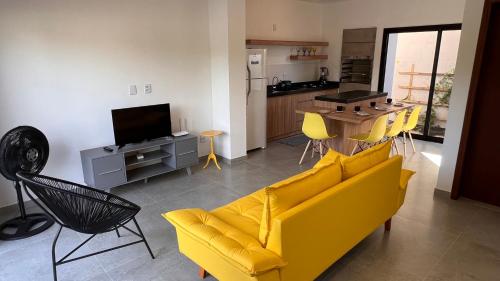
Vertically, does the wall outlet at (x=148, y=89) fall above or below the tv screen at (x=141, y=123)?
above

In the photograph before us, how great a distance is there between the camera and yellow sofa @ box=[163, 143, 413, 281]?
5.90ft

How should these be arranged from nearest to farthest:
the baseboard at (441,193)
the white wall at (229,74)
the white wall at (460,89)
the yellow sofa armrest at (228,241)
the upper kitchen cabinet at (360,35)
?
the yellow sofa armrest at (228,241) < the white wall at (460,89) < the baseboard at (441,193) < the white wall at (229,74) < the upper kitchen cabinet at (360,35)

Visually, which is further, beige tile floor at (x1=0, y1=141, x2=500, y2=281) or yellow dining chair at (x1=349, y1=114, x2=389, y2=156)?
yellow dining chair at (x1=349, y1=114, x2=389, y2=156)

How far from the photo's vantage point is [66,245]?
2863mm

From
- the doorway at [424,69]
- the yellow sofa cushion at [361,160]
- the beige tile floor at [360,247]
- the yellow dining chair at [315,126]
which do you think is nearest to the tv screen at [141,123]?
the beige tile floor at [360,247]

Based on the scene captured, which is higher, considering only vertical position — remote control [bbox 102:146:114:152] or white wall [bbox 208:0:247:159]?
white wall [bbox 208:0:247:159]

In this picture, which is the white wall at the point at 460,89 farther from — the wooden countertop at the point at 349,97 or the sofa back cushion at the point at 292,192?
the sofa back cushion at the point at 292,192

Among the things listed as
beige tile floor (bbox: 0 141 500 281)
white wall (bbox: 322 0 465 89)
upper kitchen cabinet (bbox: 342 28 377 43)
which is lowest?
beige tile floor (bbox: 0 141 500 281)

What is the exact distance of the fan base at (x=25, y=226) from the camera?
298 cm

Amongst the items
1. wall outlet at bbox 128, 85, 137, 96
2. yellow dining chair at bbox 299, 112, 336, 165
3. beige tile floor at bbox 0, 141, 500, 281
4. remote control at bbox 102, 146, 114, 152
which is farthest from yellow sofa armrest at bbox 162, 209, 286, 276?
yellow dining chair at bbox 299, 112, 336, 165

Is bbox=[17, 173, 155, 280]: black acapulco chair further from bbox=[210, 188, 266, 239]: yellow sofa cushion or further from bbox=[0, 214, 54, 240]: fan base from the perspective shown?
bbox=[0, 214, 54, 240]: fan base

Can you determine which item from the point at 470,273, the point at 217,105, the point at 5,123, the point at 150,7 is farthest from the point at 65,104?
the point at 470,273

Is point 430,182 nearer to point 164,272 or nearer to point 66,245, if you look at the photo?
point 164,272

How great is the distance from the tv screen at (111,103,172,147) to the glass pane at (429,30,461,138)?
4737 mm
